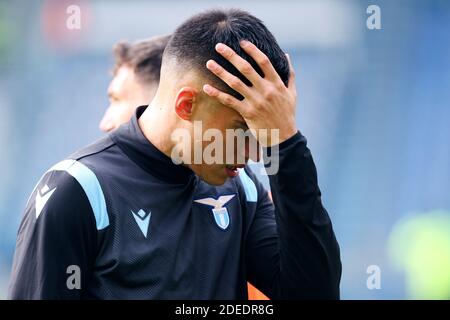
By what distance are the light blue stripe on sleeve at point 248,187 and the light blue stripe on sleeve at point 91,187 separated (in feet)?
1.68

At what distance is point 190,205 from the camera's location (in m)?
2.19

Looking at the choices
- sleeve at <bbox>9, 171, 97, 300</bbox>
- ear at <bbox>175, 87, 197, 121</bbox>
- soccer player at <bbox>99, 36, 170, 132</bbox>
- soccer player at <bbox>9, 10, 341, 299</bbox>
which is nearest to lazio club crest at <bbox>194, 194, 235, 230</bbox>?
soccer player at <bbox>9, 10, 341, 299</bbox>

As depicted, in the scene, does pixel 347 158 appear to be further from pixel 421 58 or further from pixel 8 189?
pixel 8 189

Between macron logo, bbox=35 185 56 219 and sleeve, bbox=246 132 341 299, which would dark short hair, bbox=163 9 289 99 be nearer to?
sleeve, bbox=246 132 341 299

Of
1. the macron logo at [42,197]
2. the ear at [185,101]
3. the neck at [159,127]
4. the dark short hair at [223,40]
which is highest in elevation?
the dark short hair at [223,40]

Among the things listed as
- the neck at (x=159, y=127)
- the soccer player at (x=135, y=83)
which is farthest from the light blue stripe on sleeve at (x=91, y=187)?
the soccer player at (x=135, y=83)

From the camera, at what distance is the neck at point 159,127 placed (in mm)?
2191

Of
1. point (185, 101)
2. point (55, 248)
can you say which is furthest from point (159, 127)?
point (55, 248)

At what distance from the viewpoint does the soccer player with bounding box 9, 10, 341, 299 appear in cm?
194

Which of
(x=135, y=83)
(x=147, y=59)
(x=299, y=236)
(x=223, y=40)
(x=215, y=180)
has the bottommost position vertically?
(x=299, y=236)

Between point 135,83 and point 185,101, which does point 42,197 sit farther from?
point 135,83

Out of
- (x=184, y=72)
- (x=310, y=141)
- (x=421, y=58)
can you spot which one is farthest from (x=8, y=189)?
(x=184, y=72)

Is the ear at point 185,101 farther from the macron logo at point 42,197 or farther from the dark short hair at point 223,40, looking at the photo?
the macron logo at point 42,197

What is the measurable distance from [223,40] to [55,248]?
2.33 feet
